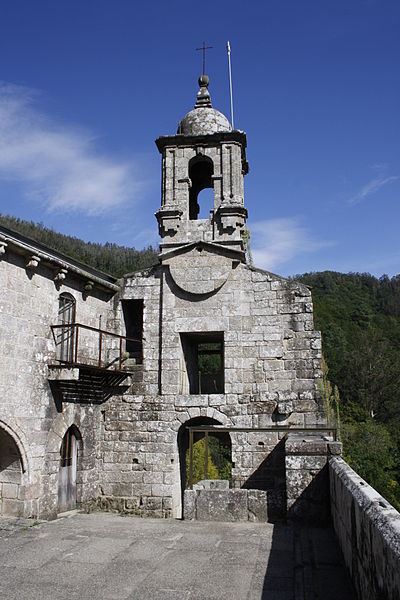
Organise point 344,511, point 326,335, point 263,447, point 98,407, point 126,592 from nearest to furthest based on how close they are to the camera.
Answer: point 126,592, point 344,511, point 263,447, point 98,407, point 326,335

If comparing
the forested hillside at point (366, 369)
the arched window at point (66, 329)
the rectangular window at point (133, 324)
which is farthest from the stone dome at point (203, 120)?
the forested hillside at point (366, 369)

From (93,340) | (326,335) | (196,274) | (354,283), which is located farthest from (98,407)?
(354,283)

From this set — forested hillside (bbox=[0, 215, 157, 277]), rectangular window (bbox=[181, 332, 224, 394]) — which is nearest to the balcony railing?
rectangular window (bbox=[181, 332, 224, 394])

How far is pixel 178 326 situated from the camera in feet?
37.1

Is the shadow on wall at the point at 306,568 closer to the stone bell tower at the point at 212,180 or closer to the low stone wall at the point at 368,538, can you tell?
the low stone wall at the point at 368,538

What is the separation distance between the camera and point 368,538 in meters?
3.68

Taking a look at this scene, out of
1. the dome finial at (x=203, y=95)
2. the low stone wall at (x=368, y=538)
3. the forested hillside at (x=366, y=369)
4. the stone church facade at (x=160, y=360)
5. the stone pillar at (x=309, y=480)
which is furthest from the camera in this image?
the forested hillside at (x=366, y=369)

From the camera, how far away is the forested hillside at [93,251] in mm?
55138

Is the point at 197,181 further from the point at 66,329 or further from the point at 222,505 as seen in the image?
the point at 222,505

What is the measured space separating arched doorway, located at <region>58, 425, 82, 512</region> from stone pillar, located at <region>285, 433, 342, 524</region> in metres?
4.81

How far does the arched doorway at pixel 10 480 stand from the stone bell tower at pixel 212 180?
5.28 m

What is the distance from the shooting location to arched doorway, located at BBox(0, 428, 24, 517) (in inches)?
349

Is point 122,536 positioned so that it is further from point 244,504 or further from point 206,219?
point 206,219

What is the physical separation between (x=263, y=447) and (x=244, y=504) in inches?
101
